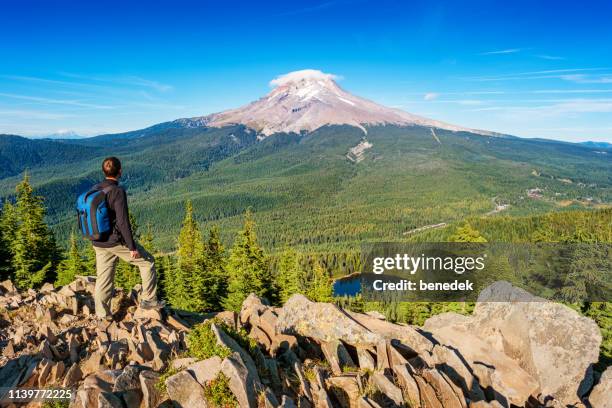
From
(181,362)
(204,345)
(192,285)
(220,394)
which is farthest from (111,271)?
(192,285)

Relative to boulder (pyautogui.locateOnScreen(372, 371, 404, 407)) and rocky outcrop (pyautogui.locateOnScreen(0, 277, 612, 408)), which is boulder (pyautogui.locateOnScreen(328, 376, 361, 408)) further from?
boulder (pyautogui.locateOnScreen(372, 371, 404, 407))

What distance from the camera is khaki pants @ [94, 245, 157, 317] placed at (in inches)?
399

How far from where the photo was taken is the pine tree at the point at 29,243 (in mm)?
31281

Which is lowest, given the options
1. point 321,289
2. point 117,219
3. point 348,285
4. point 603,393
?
point 348,285

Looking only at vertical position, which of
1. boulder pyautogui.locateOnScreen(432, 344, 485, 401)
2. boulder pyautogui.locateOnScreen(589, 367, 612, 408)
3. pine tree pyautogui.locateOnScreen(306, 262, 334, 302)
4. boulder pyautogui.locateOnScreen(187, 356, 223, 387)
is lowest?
pine tree pyautogui.locateOnScreen(306, 262, 334, 302)

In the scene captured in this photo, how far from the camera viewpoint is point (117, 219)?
9.43 meters

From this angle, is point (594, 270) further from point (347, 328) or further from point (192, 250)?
point (192, 250)

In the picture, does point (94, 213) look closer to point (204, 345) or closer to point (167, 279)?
point (204, 345)

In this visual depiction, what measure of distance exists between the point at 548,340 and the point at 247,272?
2383cm

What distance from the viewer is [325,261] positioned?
452ft

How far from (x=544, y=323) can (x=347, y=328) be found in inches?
286

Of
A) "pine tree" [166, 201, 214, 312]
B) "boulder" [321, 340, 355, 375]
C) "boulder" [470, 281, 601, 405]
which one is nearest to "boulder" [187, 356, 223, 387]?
"boulder" [321, 340, 355, 375]

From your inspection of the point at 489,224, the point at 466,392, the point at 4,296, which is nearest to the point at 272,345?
the point at 466,392

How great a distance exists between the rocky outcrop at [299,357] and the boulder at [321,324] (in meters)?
0.03
